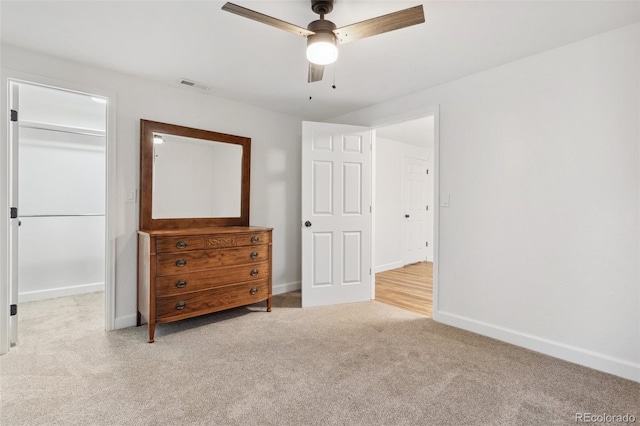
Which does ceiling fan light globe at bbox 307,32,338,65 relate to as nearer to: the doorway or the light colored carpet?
the light colored carpet

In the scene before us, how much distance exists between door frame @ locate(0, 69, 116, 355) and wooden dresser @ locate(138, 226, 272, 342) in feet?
0.77

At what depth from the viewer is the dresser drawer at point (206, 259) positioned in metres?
2.69

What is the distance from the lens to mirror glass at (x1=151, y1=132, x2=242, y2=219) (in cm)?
314

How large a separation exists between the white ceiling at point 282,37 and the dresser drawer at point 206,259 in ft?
5.28

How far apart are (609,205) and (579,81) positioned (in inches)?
35.5

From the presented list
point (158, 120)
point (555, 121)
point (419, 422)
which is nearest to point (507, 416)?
point (419, 422)

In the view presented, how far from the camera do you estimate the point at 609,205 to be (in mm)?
2180

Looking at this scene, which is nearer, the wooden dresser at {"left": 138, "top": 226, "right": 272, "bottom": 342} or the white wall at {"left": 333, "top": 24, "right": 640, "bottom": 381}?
the white wall at {"left": 333, "top": 24, "right": 640, "bottom": 381}

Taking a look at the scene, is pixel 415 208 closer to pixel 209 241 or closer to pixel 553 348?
pixel 553 348

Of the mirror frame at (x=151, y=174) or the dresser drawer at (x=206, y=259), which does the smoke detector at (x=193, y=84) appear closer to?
the mirror frame at (x=151, y=174)

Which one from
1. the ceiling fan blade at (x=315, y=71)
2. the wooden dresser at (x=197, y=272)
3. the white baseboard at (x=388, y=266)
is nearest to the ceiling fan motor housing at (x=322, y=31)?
the ceiling fan blade at (x=315, y=71)

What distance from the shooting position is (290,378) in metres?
2.06

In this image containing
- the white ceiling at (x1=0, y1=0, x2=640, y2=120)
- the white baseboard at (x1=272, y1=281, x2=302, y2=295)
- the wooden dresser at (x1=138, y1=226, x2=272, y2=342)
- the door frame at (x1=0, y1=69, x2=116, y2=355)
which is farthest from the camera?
the white baseboard at (x1=272, y1=281, x2=302, y2=295)

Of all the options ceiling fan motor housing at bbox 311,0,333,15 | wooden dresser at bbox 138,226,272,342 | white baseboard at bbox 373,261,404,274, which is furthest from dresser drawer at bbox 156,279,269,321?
white baseboard at bbox 373,261,404,274
